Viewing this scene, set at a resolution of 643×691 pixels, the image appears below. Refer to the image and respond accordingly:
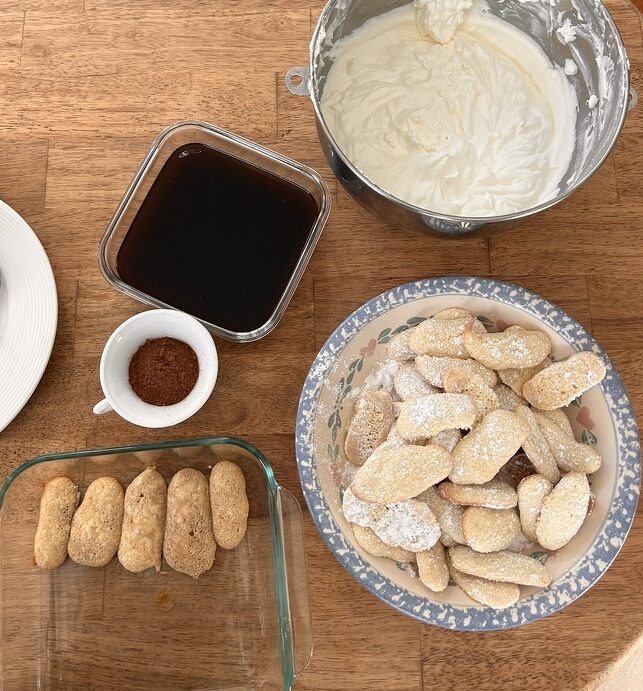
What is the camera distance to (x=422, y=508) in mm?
764

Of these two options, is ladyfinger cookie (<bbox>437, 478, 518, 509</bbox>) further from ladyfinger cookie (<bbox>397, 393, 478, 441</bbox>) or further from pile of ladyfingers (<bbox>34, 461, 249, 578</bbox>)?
pile of ladyfingers (<bbox>34, 461, 249, 578</bbox>)

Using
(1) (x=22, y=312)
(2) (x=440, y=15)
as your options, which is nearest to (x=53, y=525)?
(1) (x=22, y=312)

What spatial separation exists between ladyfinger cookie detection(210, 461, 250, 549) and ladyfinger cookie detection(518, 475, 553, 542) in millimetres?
315

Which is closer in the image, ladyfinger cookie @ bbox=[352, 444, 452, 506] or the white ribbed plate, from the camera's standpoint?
ladyfinger cookie @ bbox=[352, 444, 452, 506]

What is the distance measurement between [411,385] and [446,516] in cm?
15

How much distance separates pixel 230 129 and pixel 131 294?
0.26 metres

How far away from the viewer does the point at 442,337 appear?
31.3 inches

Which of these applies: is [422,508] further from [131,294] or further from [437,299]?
[131,294]

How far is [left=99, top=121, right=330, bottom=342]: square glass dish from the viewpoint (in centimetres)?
88

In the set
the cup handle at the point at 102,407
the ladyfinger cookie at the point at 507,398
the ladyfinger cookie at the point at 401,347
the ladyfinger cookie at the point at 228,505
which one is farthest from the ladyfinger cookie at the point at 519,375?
the cup handle at the point at 102,407

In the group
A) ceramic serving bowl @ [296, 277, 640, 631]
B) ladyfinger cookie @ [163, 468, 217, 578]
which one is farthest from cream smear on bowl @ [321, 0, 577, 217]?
ladyfinger cookie @ [163, 468, 217, 578]

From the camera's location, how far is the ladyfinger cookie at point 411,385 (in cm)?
81

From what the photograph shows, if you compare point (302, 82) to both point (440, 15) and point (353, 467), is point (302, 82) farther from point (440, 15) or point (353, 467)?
point (353, 467)

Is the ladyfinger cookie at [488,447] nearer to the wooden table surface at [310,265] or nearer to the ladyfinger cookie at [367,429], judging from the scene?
the ladyfinger cookie at [367,429]
